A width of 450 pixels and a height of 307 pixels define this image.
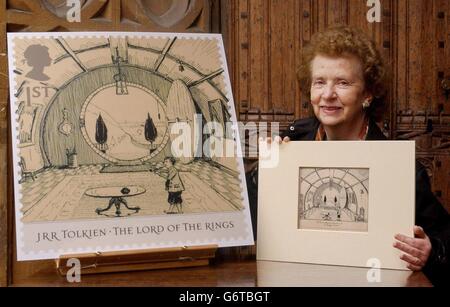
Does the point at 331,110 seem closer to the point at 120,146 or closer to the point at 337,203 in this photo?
the point at 337,203

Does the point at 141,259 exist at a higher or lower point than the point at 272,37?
lower

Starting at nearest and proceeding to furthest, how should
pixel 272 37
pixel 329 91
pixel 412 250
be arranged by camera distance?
pixel 412 250, pixel 329 91, pixel 272 37

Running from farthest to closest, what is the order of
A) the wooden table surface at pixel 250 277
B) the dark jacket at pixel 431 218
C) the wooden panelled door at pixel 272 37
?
the wooden panelled door at pixel 272 37 < the dark jacket at pixel 431 218 < the wooden table surface at pixel 250 277

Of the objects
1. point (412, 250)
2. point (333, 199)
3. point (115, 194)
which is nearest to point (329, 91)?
point (333, 199)

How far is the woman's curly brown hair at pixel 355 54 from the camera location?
108cm

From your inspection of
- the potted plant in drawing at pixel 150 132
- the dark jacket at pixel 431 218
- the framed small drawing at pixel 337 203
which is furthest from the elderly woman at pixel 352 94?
the potted plant in drawing at pixel 150 132

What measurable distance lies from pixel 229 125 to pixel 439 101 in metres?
0.51

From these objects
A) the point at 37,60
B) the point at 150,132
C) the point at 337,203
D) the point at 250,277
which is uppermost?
the point at 37,60

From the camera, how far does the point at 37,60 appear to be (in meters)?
0.95

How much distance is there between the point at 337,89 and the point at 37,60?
0.53m

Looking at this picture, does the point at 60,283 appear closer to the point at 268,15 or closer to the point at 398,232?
the point at 398,232

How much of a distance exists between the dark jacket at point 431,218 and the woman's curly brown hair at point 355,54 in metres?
0.06

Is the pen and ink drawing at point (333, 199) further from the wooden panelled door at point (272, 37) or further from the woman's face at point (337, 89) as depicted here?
the wooden panelled door at point (272, 37)

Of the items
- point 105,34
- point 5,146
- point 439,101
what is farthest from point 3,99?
point 439,101
